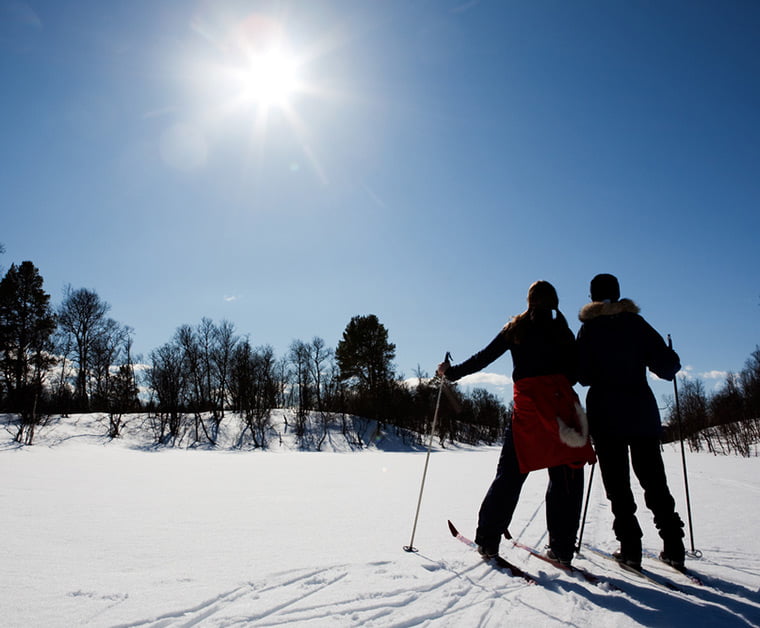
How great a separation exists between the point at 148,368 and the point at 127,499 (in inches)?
1292

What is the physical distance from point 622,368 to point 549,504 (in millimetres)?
1101

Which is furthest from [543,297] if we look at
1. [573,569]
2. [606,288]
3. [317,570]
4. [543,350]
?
[317,570]

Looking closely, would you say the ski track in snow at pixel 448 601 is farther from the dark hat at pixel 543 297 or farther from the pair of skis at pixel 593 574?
the dark hat at pixel 543 297

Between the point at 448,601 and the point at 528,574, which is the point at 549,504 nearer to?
the point at 528,574

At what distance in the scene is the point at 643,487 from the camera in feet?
9.21

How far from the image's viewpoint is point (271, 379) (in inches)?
1463

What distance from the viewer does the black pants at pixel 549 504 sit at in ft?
9.16

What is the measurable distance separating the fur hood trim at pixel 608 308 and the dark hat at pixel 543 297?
0.25 meters

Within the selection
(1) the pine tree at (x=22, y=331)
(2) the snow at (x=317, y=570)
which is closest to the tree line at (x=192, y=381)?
(1) the pine tree at (x=22, y=331)

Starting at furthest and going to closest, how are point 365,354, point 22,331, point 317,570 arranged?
point 365,354 < point 22,331 < point 317,570

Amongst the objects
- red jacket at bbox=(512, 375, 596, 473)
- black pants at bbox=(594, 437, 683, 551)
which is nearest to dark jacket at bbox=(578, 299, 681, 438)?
black pants at bbox=(594, 437, 683, 551)

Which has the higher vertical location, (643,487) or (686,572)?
(643,487)

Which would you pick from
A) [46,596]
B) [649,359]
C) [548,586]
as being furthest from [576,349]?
[46,596]

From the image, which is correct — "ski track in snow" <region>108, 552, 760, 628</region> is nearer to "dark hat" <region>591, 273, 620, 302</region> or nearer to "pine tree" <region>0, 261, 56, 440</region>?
"dark hat" <region>591, 273, 620, 302</region>
